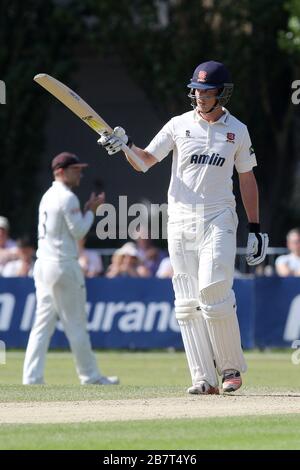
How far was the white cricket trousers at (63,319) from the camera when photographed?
45.6 ft

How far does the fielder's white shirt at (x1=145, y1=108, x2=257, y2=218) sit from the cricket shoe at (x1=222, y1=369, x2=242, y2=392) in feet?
4.27

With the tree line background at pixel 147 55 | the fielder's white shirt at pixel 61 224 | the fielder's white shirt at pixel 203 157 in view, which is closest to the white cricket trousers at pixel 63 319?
→ the fielder's white shirt at pixel 61 224

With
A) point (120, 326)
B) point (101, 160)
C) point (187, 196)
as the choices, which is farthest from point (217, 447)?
point (101, 160)

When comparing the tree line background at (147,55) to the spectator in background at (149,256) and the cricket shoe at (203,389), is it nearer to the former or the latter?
the spectator in background at (149,256)

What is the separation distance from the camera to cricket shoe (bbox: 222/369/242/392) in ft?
35.0

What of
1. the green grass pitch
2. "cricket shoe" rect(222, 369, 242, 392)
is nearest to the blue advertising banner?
the green grass pitch

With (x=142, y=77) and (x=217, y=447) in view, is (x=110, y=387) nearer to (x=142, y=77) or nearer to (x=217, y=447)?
(x=217, y=447)

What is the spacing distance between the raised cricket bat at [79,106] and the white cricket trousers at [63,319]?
346 centimetres

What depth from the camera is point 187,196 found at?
10508 mm

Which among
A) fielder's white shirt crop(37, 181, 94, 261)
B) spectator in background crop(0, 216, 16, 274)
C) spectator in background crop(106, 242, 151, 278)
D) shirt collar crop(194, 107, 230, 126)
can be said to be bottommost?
spectator in background crop(106, 242, 151, 278)

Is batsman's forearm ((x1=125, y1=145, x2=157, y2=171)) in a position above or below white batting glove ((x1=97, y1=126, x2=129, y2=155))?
below

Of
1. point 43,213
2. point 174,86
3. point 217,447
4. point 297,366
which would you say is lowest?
point 297,366

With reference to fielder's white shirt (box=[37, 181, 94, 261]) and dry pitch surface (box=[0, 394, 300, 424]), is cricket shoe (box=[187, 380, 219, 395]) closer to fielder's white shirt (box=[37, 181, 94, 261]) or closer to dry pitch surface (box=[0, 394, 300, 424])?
dry pitch surface (box=[0, 394, 300, 424])

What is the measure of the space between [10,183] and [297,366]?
1156cm
